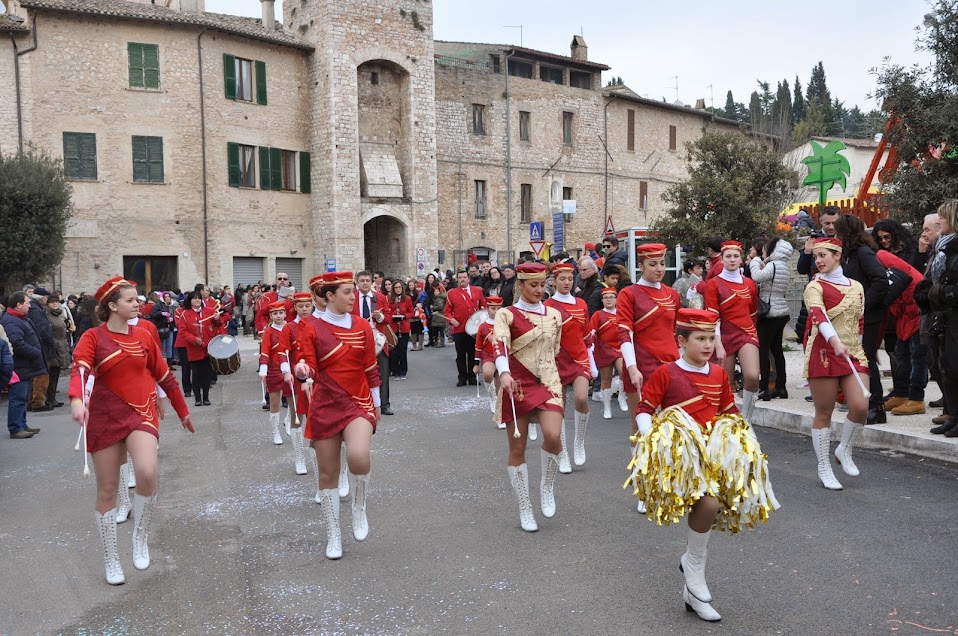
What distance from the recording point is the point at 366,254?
40312mm

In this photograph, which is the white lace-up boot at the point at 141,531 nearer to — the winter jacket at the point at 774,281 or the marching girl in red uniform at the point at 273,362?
the marching girl in red uniform at the point at 273,362

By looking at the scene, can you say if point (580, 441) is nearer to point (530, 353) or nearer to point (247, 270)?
point (530, 353)

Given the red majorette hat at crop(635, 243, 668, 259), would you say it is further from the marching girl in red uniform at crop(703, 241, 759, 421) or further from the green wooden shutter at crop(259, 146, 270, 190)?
the green wooden shutter at crop(259, 146, 270, 190)

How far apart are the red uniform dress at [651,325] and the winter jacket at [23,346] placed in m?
9.25

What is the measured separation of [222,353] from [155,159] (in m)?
19.6

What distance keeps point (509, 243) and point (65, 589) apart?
127 ft

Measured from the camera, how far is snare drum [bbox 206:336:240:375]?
14898 millimetres

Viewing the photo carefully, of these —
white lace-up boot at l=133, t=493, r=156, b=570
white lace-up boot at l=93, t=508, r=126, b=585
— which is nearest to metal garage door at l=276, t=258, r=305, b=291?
white lace-up boot at l=133, t=493, r=156, b=570

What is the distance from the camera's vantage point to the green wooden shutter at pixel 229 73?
110 feet

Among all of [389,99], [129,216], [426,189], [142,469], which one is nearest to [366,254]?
[426,189]

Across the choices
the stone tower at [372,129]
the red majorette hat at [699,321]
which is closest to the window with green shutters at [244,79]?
the stone tower at [372,129]

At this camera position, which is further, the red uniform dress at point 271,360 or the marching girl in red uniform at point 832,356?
the red uniform dress at point 271,360

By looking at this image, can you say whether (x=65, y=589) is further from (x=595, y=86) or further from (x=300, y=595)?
(x=595, y=86)

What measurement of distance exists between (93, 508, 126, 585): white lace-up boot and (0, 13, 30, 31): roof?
28466mm
